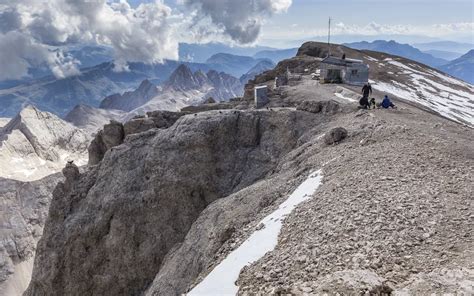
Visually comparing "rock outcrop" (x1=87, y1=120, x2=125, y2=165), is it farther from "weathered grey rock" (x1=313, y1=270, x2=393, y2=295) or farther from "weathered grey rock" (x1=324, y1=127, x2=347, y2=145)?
"weathered grey rock" (x1=313, y1=270, x2=393, y2=295)

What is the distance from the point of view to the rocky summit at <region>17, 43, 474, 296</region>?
14008 mm

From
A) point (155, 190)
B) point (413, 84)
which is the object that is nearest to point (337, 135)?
point (155, 190)

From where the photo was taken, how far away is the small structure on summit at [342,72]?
62844 mm

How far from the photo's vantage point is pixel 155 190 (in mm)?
44281

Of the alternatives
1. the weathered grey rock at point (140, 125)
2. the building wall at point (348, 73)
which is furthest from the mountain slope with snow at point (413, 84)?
the weathered grey rock at point (140, 125)

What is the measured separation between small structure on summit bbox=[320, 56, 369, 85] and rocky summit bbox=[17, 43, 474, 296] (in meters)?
1.90

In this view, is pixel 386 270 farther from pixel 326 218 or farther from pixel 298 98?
pixel 298 98

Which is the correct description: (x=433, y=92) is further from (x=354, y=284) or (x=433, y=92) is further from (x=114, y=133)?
(x=354, y=284)

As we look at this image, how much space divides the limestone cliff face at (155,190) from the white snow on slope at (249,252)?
60.4 feet

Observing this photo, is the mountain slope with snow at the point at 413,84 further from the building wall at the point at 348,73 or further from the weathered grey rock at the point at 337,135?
the weathered grey rock at the point at 337,135

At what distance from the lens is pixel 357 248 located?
14.5 m

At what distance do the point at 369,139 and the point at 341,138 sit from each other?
10.2 feet

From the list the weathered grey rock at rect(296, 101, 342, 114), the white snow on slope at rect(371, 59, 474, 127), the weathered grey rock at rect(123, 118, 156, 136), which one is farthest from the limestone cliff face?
the white snow on slope at rect(371, 59, 474, 127)

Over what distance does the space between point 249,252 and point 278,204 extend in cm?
569
